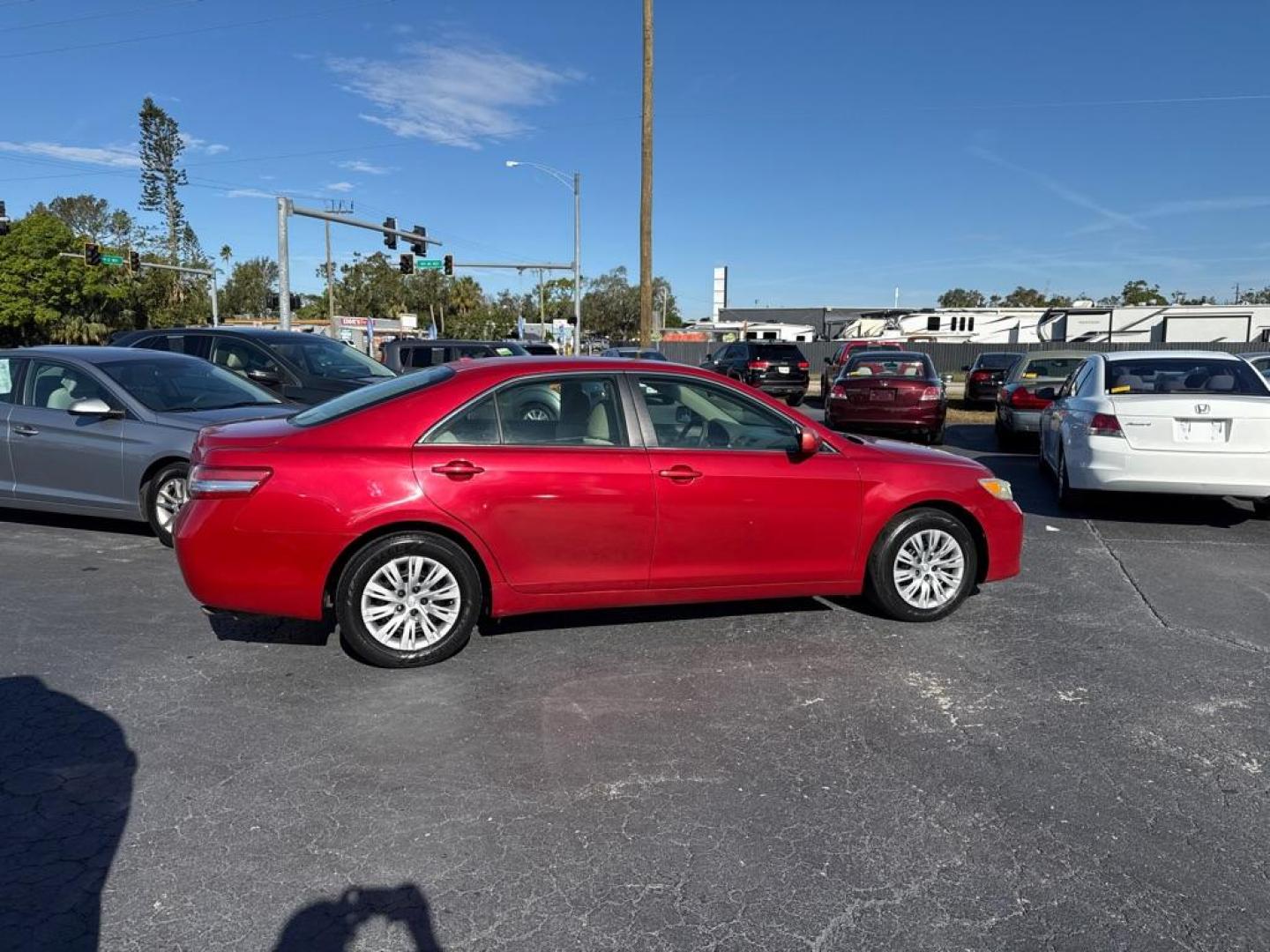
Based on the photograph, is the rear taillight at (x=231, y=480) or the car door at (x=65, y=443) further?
the car door at (x=65, y=443)

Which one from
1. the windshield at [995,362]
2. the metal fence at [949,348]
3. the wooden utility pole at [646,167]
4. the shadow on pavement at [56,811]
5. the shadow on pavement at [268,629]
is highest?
the wooden utility pole at [646,167]

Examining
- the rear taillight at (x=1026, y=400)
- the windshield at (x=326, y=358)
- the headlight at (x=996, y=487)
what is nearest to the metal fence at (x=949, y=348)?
the rear taillight at (x=1026, y=400)

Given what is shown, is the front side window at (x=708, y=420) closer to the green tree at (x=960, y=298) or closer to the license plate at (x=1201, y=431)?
the license plate at (x=1201, y=431)

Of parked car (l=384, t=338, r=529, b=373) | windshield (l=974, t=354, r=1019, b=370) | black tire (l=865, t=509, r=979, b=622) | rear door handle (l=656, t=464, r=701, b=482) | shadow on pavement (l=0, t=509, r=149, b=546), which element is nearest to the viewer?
rear door handle (l=656, t=464, r=701, b=482)

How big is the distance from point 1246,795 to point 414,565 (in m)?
3.68

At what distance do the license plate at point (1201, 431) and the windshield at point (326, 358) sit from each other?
8.87 m

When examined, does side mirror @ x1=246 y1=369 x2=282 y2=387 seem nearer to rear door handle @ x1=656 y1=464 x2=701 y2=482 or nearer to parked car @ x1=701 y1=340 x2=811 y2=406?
rear door handle @ x1=656 y1=464 x2=701 y2=482

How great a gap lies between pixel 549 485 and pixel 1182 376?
21.9 feet

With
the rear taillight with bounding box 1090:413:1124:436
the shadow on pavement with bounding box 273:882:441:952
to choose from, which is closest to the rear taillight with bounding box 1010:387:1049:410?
the rear taillight with bounding box 1090:413:1124:436

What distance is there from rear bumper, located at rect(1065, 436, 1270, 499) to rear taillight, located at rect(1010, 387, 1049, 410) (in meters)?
5.02

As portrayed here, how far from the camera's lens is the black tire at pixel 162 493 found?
6.94 metres

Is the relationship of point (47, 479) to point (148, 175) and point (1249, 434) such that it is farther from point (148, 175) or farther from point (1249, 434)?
point (148, 175)

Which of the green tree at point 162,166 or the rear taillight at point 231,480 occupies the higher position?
the green tree at point 162,166

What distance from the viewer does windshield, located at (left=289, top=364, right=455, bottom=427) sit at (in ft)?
15.5
